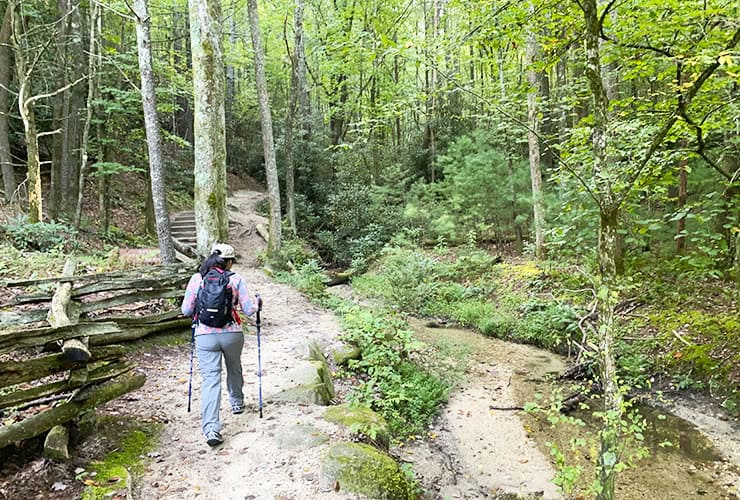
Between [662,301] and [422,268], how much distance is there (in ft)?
18.2

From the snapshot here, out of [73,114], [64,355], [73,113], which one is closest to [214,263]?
[64,355]

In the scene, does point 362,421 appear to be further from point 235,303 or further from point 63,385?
point 63,385

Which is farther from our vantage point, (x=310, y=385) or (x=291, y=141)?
(x=291, y=141)

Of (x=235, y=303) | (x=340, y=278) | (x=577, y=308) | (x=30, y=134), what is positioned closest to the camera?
(x=235, y=303)

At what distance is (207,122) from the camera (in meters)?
9.09

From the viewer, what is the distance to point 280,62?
3080cm

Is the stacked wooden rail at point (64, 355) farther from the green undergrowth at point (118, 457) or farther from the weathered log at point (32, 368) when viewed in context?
the green undergrowth at point (118, 457)

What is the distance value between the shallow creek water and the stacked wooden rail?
13.1 feet

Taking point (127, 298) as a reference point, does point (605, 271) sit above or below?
above

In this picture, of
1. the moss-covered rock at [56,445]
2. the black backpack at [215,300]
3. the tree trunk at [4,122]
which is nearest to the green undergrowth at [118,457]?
the moss-covered rock at [56,445]

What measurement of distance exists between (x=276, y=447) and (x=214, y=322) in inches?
59.7

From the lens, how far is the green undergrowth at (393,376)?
668 cm

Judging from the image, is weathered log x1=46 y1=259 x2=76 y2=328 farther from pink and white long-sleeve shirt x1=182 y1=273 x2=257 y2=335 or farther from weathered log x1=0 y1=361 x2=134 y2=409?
pink and white long-sleeve shirt x1=182 y1=273 x2=257 y2=335

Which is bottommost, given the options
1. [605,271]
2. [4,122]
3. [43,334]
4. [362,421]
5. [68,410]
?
[362,421]
